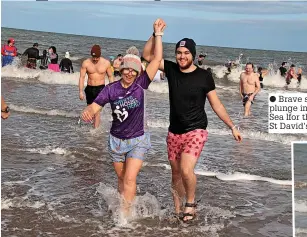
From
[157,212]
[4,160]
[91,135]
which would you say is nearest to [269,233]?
[157,212]

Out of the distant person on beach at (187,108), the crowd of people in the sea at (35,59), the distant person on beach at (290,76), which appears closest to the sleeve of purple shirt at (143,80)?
the distant person on beach at (187,108)

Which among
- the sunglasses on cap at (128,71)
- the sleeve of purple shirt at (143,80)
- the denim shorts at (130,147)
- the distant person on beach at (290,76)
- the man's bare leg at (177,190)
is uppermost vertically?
the distant person on beach at (290,76)

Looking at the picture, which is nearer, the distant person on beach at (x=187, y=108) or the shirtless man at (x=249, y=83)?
the distant person on beach at (x=187, y=108)

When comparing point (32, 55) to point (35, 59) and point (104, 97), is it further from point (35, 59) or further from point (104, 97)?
point (104, 97)

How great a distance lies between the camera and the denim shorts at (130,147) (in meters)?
4.70

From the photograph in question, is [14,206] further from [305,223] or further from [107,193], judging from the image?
[305,223]

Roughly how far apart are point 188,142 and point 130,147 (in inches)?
21.8

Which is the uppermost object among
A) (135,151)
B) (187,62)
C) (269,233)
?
(187,62)

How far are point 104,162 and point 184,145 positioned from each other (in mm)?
2902

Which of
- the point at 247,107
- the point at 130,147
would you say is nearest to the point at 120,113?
the point at 130,147

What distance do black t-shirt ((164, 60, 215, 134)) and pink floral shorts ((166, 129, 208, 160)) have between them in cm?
5

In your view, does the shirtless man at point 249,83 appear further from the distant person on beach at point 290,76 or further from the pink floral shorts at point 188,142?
the distant person on beach at point 290,76

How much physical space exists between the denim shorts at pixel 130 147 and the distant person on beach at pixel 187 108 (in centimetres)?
27

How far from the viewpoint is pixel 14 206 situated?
5.16 m
